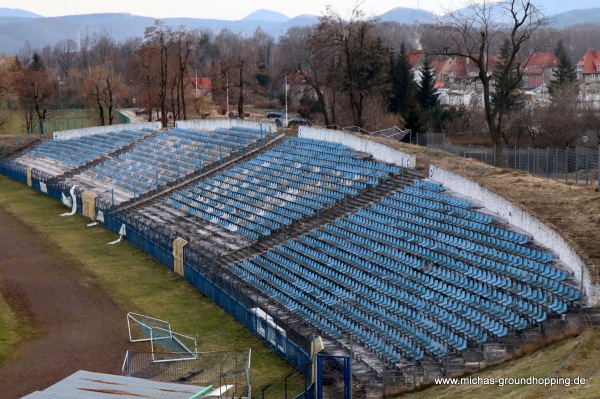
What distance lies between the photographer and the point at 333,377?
17203 millimetres

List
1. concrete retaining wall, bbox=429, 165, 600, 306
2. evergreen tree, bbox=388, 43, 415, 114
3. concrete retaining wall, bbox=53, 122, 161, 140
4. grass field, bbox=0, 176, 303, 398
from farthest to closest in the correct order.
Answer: evergreen tree, bbox=388, 43, 415, 114
concrete retaining wall, bbox=53, 122, 161, 140
grass field, bbox=0, 176, 303, 398
concrete retaining wall, bbox=429, 165, 600, 306

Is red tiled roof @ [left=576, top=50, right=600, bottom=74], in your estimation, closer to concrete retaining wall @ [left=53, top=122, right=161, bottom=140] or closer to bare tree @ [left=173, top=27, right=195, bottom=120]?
bare tree @ [left=173, top=27, right=195, bottom=120]

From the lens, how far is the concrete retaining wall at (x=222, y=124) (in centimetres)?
4344

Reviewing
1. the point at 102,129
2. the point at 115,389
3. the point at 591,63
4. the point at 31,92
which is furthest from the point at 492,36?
the point at 591,63

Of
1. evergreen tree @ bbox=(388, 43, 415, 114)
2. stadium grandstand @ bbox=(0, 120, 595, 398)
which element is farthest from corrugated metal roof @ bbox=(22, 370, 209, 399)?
evergreen tree @ bbox=(388, 43, 415, 114)

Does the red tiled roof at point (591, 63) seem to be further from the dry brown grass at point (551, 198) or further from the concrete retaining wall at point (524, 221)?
the concrete retaining wall at point (524, 221)

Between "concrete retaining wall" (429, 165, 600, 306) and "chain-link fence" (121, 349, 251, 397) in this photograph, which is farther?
"concrete retaining wall" (429, 165, 600, 306)

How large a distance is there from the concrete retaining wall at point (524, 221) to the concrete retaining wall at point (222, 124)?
17.0m

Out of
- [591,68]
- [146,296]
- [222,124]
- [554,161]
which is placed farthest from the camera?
[591,68]

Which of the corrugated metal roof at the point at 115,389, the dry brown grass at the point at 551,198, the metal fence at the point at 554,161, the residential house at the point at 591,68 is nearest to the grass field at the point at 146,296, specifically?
the corrugated metal roof at the point at 115,389

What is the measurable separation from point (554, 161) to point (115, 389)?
20648mm

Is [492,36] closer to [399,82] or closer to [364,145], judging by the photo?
[364,145]

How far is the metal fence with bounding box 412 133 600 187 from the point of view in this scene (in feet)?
93.2

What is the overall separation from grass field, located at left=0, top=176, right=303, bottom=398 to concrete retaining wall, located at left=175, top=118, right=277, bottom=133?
10858mm
